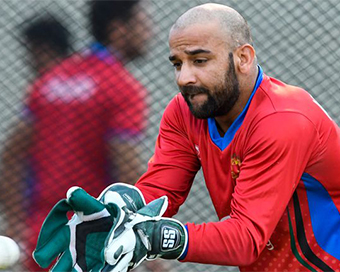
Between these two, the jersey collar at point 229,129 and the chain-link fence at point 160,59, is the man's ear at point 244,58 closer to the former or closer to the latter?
the jersey collar at point 229,129

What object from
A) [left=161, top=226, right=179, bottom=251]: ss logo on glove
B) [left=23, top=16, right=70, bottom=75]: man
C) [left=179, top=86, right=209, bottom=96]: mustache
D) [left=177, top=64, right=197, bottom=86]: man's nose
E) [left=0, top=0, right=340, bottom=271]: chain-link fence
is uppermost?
[left=177, top=64, right=197, bottom=86]: man's nose

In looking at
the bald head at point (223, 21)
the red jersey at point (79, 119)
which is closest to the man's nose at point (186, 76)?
the bald head at point (223, 21)

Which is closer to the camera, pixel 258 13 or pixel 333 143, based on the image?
→ pixel 333 143

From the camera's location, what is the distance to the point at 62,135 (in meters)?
3.08

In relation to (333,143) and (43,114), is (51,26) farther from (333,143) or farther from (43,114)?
(333,143)

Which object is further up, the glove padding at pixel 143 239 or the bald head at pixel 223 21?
the bald head at pixel 223 21

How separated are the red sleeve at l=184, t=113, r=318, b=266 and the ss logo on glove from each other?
6 centimetres

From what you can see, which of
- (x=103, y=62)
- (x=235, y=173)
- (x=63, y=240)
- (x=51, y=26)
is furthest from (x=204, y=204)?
(x=63, y=240)

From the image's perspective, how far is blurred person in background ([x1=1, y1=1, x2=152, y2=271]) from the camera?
2.98 m

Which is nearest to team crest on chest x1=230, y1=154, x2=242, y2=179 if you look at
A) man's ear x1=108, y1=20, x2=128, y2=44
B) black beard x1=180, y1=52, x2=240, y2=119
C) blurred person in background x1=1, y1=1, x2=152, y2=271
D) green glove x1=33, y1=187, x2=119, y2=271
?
black beard x1=180, y1=52, x2=240, y2=119

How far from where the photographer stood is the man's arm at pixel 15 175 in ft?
10.1

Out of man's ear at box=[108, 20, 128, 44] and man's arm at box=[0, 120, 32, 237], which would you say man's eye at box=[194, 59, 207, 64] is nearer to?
man's ear at box=[108, 20, 128, 44]

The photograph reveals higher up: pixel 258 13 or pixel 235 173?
pixel 235 173

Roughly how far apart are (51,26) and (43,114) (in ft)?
1.27
